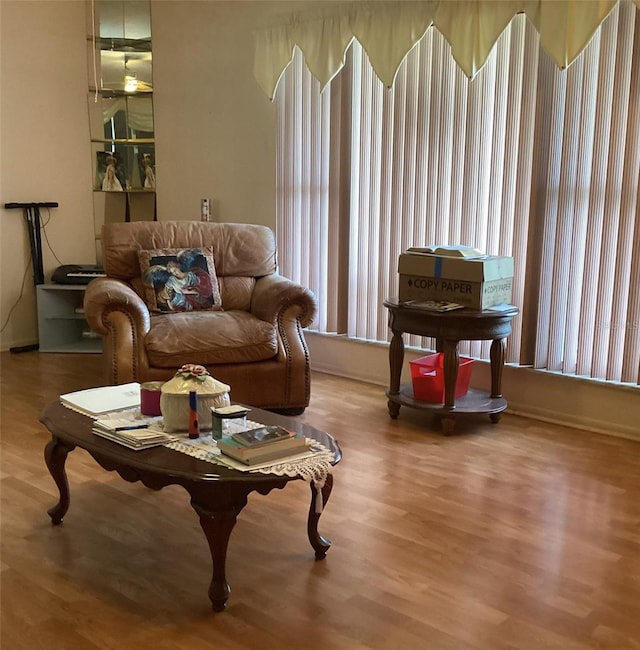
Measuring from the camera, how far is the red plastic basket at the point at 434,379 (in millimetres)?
3908

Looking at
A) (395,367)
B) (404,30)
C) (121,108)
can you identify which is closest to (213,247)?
(395,367)

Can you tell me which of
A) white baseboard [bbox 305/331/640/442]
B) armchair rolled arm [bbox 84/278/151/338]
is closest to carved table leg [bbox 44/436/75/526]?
armchair rolled arm [bbox 84/278/151/338]

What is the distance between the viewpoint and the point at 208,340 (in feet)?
12.5

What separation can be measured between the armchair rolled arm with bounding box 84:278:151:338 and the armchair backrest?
454 millimetres

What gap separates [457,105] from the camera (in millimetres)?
4137

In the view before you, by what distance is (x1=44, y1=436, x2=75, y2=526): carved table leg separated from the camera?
8.77ft

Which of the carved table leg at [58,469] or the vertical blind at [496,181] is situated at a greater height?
the vertical blind at [496,181]

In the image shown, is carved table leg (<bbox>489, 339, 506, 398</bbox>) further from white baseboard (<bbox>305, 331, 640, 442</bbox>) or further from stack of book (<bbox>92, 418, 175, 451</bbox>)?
stack of book (<bbox>92, 418, 175, 451</bbox>)

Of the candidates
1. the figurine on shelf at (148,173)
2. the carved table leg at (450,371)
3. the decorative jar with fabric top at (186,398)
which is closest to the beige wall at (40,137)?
the figurine on shelf at (148,173)

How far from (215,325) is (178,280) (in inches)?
19.3

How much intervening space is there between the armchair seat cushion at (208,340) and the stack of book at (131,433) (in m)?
1.27

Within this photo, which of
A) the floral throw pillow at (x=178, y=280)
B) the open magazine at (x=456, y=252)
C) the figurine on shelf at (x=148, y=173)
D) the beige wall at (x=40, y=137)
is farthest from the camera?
the figurine on shelf at (x=148, y=173)

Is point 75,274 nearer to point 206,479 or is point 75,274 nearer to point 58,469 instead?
point 58,469

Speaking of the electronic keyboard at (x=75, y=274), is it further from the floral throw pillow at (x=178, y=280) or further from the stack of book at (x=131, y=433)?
the stack of book at (x=131, y=433)
